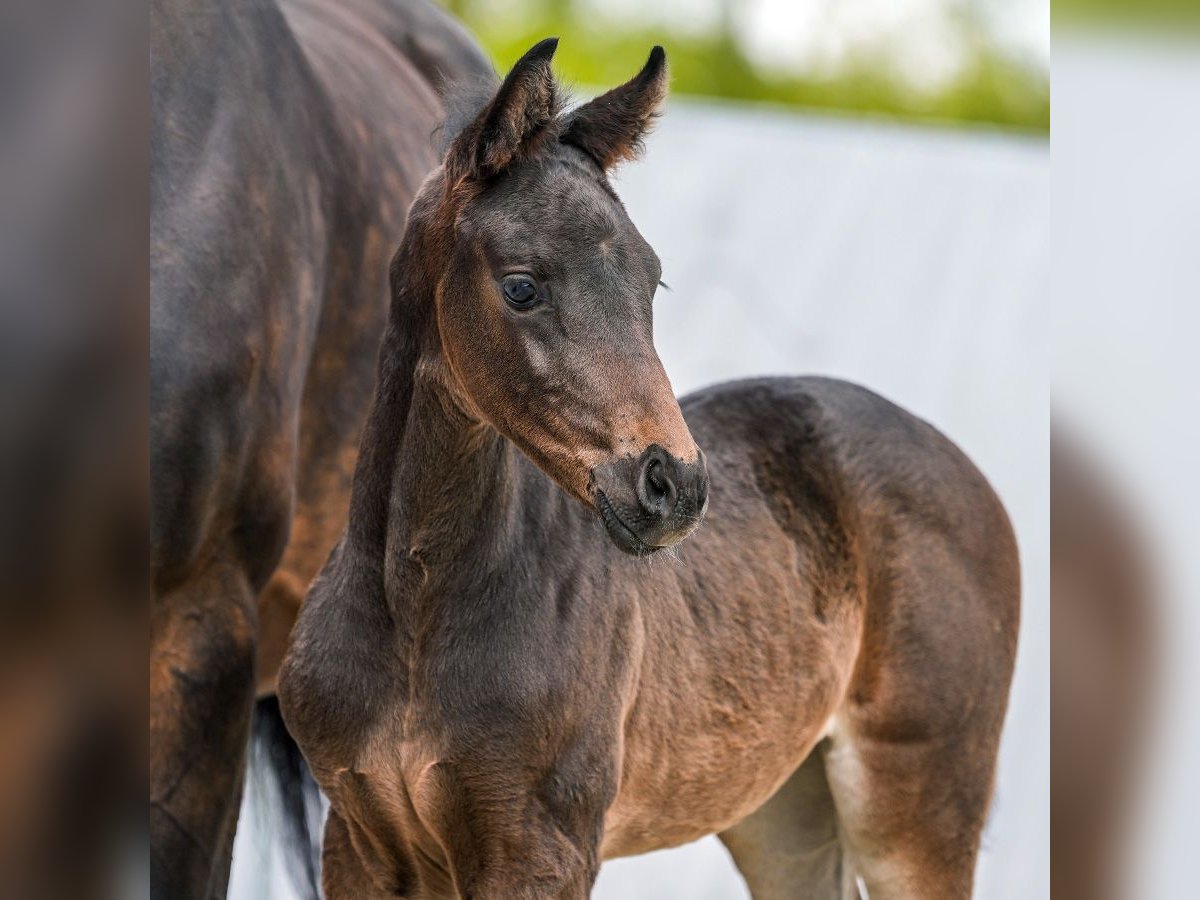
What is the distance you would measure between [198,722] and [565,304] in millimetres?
669

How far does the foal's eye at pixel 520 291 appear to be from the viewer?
132cm

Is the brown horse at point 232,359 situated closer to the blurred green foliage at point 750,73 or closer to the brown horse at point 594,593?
the brown horse at point 594,593

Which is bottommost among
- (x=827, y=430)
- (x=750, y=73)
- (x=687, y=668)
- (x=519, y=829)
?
(x=519, y=829)

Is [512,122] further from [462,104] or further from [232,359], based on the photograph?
[232,359]

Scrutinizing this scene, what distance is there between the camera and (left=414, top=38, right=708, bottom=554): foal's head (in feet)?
4.14

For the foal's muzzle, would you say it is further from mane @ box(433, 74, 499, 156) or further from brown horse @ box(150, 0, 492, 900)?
brown horse @ box(150, 0, 492, 900)

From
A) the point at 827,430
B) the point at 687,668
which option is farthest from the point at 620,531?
the point at 827,430

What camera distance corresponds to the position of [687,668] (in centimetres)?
165
